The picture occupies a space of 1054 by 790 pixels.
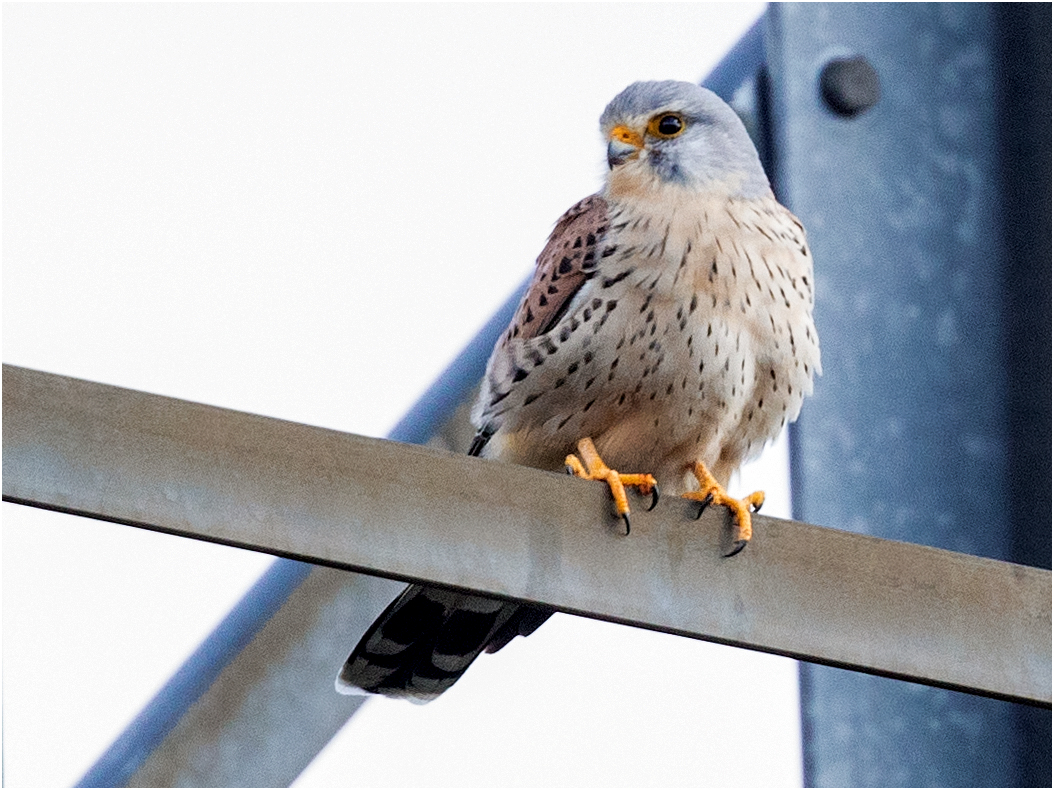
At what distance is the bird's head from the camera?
2.49 m

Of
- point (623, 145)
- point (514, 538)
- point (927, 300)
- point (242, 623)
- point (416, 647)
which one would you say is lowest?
point (242, 623)

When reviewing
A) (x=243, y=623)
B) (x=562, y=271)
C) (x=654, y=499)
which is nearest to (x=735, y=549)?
(x=654, y=499)

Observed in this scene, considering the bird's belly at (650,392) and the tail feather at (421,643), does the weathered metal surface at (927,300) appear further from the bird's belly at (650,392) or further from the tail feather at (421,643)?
the tail feather at (421,643)

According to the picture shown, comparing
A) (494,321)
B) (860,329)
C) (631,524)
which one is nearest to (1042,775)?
(860,329)

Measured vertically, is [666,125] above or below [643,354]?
above

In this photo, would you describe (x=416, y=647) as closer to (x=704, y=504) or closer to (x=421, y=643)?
(x=421, y=643)

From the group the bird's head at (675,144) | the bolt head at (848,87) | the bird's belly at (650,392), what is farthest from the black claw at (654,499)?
the bolt head at (848,87)

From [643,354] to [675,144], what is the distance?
1.23ft

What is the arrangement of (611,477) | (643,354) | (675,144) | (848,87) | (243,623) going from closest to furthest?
(611,477), (643,354), (675,144), (243,623), (848,87)

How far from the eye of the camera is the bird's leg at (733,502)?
1.70 meters

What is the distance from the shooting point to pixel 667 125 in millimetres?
2561

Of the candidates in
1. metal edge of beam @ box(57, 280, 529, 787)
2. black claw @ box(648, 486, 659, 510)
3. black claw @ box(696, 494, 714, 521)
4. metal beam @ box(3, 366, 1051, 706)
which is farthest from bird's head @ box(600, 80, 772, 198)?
metal edge of beam @ box(57, 280, 529, 787)

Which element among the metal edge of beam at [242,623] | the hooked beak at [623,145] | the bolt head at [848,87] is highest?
the bolt head at [848,87]

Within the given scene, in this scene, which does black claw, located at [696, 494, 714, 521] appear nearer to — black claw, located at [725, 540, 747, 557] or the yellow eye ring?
black claw, located at [725, 540, 747, 557]
